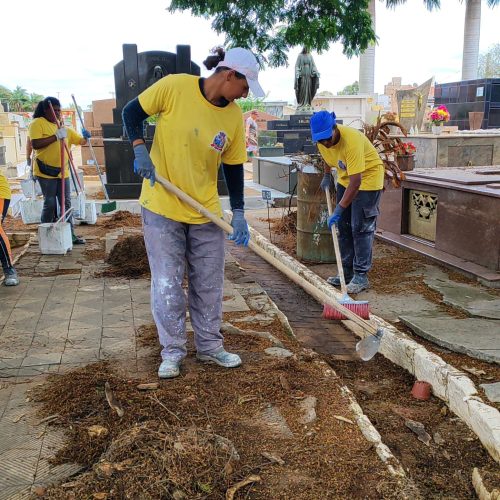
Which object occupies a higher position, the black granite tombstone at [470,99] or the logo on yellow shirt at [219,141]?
the black granite tombstone at [470,99]

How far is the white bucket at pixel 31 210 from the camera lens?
8336mm

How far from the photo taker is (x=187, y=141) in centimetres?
310

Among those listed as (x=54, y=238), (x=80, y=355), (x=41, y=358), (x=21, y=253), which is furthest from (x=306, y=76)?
(x=41, y=358)

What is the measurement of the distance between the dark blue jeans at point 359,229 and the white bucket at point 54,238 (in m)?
3.27

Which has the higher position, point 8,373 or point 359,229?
point 359,229

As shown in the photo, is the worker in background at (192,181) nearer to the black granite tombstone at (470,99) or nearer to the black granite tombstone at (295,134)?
the black granite tombstone at (295,134)

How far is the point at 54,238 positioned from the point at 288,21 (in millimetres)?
4559

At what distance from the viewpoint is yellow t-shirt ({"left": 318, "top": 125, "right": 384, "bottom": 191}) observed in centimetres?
481

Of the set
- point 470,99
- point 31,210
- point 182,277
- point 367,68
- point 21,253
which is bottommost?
point 21,253

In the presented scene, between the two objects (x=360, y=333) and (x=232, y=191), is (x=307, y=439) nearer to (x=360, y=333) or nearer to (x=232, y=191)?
(x=232, y=191)

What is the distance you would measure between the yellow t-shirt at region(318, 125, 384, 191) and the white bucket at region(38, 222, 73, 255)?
327cm

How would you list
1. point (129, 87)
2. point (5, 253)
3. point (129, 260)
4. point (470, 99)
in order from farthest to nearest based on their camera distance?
1. point (470, 99)
2. point (129, 87)
3. point (129, 260)
4. point (5, 253)

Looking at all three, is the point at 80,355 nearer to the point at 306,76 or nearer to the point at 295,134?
the point at 295,134

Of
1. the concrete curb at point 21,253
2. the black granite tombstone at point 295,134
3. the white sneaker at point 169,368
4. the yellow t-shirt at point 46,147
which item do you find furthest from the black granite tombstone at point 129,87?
the white sneaker at point 169,368
